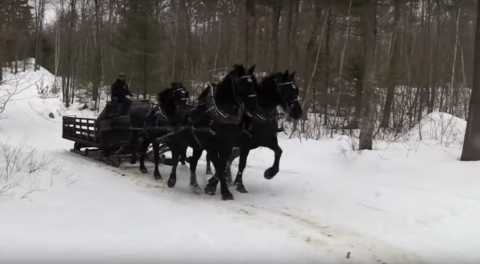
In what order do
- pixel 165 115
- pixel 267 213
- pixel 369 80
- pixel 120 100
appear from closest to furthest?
1. pixel 267 213
2. pixel 165 115
3. pixel 369 80
4. pixel 120 100

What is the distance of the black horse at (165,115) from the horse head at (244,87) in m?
1.88

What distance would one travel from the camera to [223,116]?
27.8ft

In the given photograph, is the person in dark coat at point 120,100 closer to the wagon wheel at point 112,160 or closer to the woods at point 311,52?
the wagon wheel at point 112,160

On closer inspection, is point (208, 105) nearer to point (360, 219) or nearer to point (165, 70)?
point (360, 219)

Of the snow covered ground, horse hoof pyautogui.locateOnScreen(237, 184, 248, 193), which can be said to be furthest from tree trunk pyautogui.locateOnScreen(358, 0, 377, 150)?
horse hoof pyautogui.locateOnScreen(237, 184, 248, 193)

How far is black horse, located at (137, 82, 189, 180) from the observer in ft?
33.8

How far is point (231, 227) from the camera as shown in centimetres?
654

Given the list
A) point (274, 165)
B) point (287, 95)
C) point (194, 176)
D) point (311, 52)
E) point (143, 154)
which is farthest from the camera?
point (311, 52)

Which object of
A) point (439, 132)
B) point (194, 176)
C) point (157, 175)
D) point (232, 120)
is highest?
point (232, 120)

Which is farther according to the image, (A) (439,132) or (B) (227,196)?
(A) (439,132)

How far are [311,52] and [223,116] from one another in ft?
47.9

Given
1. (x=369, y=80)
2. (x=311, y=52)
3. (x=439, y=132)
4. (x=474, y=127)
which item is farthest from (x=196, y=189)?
(x=311, y=52)

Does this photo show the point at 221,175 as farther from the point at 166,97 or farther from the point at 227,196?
the point at 166,97

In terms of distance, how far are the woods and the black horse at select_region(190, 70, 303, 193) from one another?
777 cm
